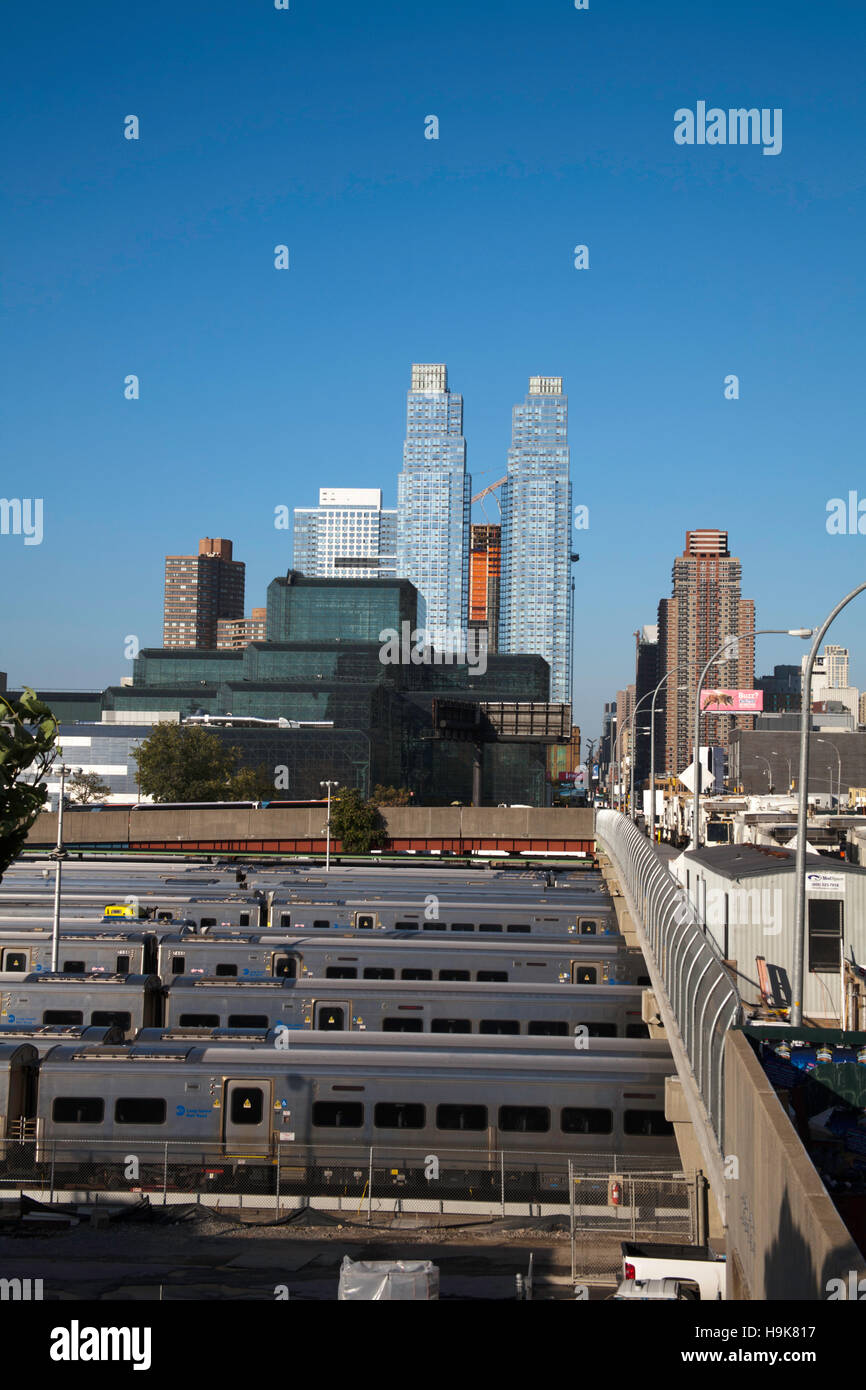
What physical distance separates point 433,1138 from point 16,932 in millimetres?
15547

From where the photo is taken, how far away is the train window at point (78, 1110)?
17.5m

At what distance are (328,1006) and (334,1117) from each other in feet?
15.9

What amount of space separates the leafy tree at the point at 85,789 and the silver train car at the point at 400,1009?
8139 centimetres

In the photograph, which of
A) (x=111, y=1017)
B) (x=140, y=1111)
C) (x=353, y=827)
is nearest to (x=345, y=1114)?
(x=140, y=1111)

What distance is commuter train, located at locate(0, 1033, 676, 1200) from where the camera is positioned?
667 inches

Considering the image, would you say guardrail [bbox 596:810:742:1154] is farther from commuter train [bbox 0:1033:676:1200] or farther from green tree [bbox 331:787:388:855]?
green tree [bbox 331:787:388:855]

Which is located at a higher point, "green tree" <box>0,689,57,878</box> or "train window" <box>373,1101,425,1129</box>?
"green tree" <box>0,689,57,878</box>

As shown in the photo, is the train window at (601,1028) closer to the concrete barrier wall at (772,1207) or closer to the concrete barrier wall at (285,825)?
the concrete barrier wall at (772,1207)

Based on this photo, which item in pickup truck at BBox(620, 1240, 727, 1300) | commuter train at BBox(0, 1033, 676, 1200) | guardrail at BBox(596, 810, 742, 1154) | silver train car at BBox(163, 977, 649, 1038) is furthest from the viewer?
silver train car at BBox(163, 977, 649, 1038)

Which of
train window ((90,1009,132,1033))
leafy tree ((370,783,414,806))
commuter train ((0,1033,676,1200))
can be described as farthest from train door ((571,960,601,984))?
leafy tree ((370,783,414,806))

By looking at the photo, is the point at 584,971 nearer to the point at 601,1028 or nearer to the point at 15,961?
the point at 601,1028

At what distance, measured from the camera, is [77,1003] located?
Answer: 2253 centimetres

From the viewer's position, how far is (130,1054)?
17.8 meters
